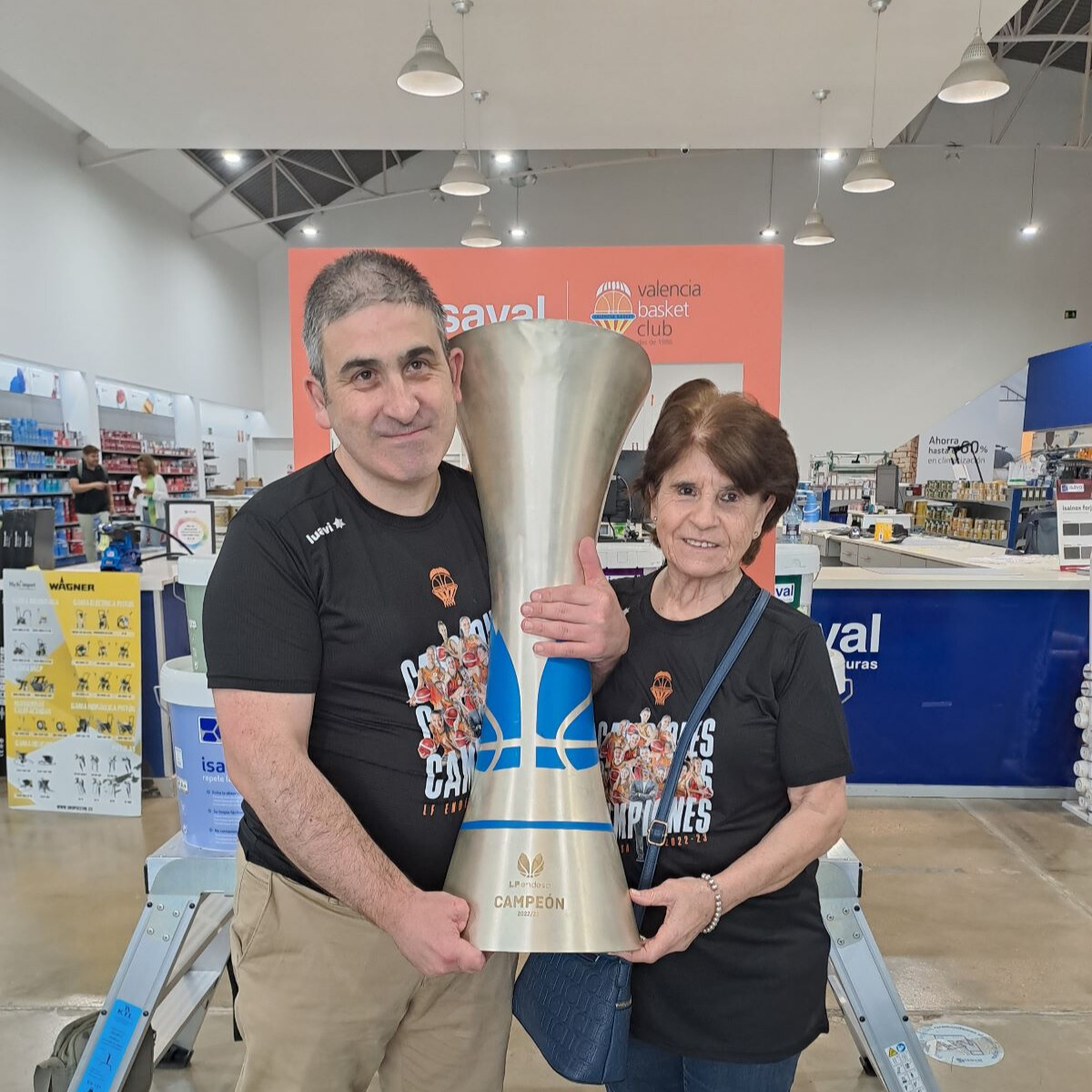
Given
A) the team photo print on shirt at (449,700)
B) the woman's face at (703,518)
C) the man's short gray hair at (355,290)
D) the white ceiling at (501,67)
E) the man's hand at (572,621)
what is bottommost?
the team photo print on shirt at (449,700)

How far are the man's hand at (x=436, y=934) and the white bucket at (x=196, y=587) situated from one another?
83 cm

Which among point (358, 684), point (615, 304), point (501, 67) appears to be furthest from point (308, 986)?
point (501, 67)

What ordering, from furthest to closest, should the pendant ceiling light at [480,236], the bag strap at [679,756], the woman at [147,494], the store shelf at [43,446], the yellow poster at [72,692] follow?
the pendant ceiling light at [480,236]
the store shelf at [43,446]
the woman at [147,494]
the yellow poster at [72,692]
the bag strap at [679,756]

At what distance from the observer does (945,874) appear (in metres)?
2.91

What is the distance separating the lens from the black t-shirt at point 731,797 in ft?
3.18

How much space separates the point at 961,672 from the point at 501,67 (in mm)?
4937

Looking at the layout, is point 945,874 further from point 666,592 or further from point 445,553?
point 445,553

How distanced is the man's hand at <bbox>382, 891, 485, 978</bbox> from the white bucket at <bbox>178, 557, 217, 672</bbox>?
828 mm

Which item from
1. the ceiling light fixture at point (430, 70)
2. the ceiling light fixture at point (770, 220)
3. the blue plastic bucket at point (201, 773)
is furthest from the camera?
the ceiling light fixture at point (770, 220)

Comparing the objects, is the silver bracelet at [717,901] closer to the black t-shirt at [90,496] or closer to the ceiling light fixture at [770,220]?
the black t-shirt at [90,496]

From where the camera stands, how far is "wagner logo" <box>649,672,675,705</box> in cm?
100

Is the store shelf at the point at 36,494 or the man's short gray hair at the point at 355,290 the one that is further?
the store shelf at the point at 36,494

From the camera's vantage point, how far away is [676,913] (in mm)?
882

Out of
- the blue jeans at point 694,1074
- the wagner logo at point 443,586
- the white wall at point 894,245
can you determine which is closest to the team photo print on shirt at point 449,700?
the wagner logo at point 443,586
